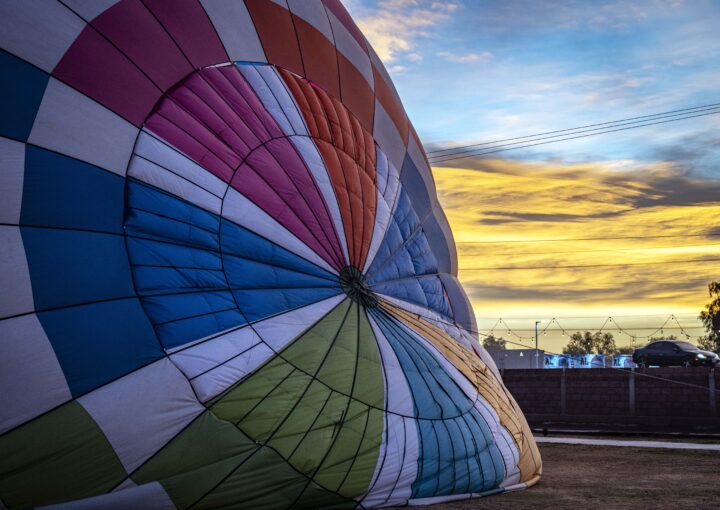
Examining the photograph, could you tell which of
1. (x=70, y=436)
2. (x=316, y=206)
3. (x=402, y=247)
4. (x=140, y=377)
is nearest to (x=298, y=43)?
(x=316, y=206)

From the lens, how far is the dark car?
93.9 ft

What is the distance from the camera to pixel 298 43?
581cm

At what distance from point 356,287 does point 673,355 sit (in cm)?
2607

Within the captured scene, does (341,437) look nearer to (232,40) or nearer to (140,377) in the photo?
(140,377)

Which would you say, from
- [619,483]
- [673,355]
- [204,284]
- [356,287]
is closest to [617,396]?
[673,355]

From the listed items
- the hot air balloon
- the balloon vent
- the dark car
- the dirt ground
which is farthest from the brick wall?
the hot air balloon

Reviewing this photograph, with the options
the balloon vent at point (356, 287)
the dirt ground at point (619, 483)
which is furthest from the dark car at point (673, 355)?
the balloon vent at point (356, 287)

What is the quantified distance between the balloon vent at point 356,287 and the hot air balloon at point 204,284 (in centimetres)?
2

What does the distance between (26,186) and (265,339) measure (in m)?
1.48

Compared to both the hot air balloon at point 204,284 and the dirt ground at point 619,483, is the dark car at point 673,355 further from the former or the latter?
the hot air balloon at point 204,284

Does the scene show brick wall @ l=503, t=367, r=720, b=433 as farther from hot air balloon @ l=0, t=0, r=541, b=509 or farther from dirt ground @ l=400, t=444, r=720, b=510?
hot air balloon @ l=0, t=0, r=541, b=509

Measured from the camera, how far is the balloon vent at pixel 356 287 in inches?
216

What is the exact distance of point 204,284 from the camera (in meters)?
4.72

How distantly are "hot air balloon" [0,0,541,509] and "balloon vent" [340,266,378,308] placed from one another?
18 mm
